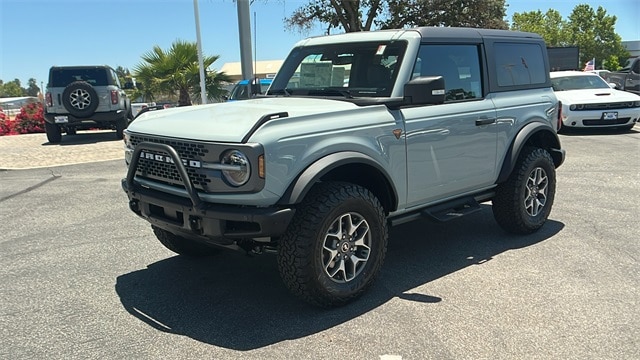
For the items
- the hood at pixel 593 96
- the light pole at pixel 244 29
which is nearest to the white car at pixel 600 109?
the hood at pixel 593 96

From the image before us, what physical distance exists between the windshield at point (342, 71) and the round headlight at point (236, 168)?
136 cm

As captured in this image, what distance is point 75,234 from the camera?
550cm

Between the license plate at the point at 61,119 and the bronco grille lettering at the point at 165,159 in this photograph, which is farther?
the license plate at the point at 61,119

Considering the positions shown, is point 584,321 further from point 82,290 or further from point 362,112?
point 82,290

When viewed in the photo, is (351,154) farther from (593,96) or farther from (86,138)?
(86,138)

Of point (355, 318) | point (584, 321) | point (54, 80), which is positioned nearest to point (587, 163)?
point (584, 321)

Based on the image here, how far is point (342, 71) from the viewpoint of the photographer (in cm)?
443

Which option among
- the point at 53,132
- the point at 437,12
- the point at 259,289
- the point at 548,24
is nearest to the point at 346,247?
the point at 259,289

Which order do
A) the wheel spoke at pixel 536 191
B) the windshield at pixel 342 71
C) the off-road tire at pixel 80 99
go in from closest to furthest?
→ the windshield at pixel 342 71, the wheel spoke at pixel 536 191, the off-road tire at pixel 80 99

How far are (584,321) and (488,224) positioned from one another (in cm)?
237

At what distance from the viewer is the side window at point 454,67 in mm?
4297

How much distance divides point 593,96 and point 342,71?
1035cm

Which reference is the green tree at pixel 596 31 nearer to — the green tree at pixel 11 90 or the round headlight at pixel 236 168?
the round headlight at pixel 236 168

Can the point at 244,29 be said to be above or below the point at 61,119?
above
